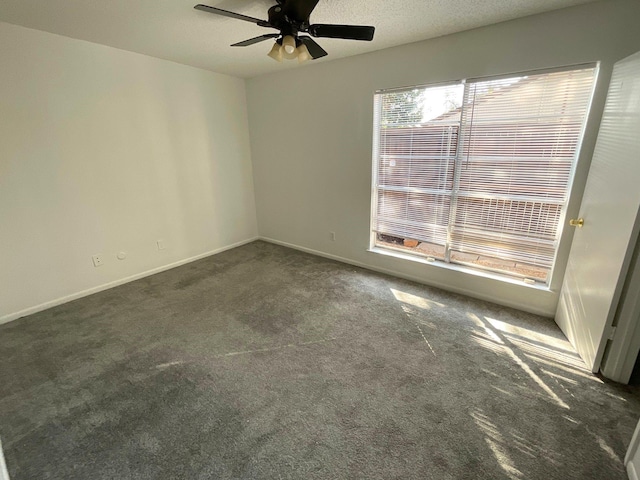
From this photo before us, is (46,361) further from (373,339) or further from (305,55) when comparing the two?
(305,55)

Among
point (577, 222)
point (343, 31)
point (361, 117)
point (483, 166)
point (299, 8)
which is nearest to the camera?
point (299, 8)

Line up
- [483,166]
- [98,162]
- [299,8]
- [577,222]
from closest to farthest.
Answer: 1. [299,8]
2. [577,222]
3. [483,166]
4. [98,162]

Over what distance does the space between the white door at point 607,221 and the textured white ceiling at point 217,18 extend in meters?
0.85

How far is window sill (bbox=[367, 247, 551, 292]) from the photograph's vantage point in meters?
2.63

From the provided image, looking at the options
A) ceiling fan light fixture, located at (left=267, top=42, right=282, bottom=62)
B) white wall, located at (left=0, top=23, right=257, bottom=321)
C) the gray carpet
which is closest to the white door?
the gray carpet

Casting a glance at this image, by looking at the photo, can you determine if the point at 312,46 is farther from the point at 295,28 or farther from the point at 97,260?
the point at 97,260

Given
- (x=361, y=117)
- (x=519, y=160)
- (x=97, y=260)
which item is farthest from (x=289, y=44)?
(x=97, y=260)

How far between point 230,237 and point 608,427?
4.30 metres

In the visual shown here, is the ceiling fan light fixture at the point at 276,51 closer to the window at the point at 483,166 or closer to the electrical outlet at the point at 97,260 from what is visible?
the window at the point at 483,166

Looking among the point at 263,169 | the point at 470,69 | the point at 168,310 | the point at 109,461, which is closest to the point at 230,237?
the point at 263,169

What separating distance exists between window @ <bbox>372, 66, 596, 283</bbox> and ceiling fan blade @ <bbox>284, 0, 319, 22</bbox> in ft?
5.10

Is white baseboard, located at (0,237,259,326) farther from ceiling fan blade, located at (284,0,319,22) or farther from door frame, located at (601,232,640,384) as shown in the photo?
door frame, located at (601,232,640,384)

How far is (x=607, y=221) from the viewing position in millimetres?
1858

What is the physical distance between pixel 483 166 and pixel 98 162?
12.6ft
